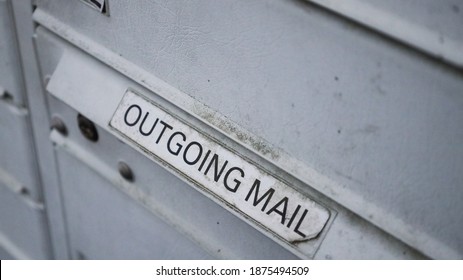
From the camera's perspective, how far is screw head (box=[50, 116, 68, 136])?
172 centimetres

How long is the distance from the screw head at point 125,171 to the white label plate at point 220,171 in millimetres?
191

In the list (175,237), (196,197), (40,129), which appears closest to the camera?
(196,197)

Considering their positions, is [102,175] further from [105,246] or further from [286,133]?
[286,133]

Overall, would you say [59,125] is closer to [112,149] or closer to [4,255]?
[112,149]

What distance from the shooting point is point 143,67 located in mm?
1378

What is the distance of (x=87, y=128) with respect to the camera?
63.6 inches

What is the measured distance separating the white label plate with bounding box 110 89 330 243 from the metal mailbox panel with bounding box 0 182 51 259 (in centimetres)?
93

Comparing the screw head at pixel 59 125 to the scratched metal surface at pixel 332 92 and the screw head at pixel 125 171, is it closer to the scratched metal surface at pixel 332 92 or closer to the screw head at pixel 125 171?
the screw head at pixel 125 171

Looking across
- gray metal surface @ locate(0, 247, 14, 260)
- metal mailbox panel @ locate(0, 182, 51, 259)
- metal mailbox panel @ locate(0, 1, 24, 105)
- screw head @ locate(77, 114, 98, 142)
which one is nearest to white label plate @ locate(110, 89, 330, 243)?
screw head @ locate(77, 114, 98, 142)

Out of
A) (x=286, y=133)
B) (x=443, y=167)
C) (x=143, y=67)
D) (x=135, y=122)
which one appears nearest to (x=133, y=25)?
(x=143, y=67)

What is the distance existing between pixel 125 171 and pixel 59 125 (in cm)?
31

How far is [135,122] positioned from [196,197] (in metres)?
0.27

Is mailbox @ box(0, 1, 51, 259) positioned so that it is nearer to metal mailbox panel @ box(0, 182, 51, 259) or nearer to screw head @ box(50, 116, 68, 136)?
metal mailbox panel @ box(0, 182, 51, 259)

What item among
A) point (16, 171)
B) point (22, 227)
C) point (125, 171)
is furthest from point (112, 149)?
point (22, 227)
